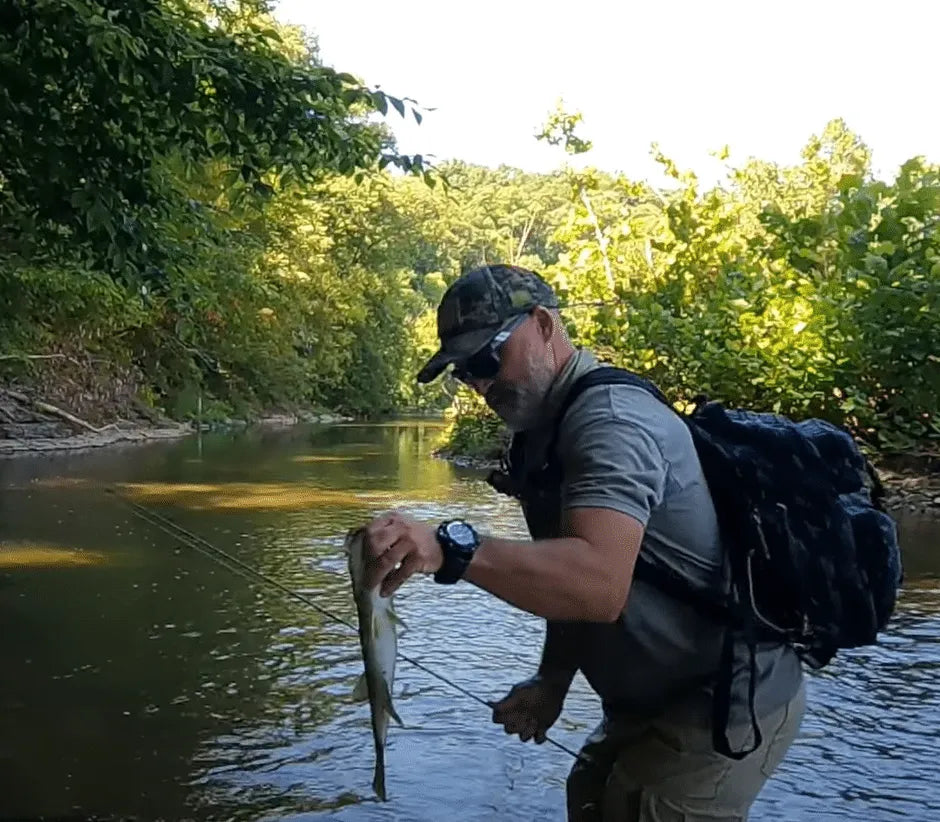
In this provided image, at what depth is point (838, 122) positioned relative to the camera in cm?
5712

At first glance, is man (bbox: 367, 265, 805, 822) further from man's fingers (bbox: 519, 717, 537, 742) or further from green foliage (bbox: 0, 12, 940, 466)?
green foliage (bbox: 0, 12, 940, 466)

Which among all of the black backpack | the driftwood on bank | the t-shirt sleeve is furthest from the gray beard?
the driftwood on bank

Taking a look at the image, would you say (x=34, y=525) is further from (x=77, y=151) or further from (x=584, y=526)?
(x=584, y=526)

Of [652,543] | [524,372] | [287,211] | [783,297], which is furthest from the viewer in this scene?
[287,211]

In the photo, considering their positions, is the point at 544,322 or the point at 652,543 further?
the point at 544,322

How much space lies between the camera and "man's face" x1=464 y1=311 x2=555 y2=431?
262 cm

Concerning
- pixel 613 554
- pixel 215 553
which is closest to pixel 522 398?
→ pixel 613 554

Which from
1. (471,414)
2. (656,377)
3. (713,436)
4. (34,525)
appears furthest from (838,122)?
(713,436)

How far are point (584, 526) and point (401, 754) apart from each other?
439 centimetres

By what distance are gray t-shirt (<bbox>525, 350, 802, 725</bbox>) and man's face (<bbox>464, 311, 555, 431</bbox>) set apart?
0.03 metres

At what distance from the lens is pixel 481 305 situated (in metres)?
2.62

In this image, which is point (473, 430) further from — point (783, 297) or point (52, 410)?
point (783, 297)

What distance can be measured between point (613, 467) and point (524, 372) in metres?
0.41

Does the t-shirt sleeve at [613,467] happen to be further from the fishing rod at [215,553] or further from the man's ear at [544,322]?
the fishing rod at [215,553]
